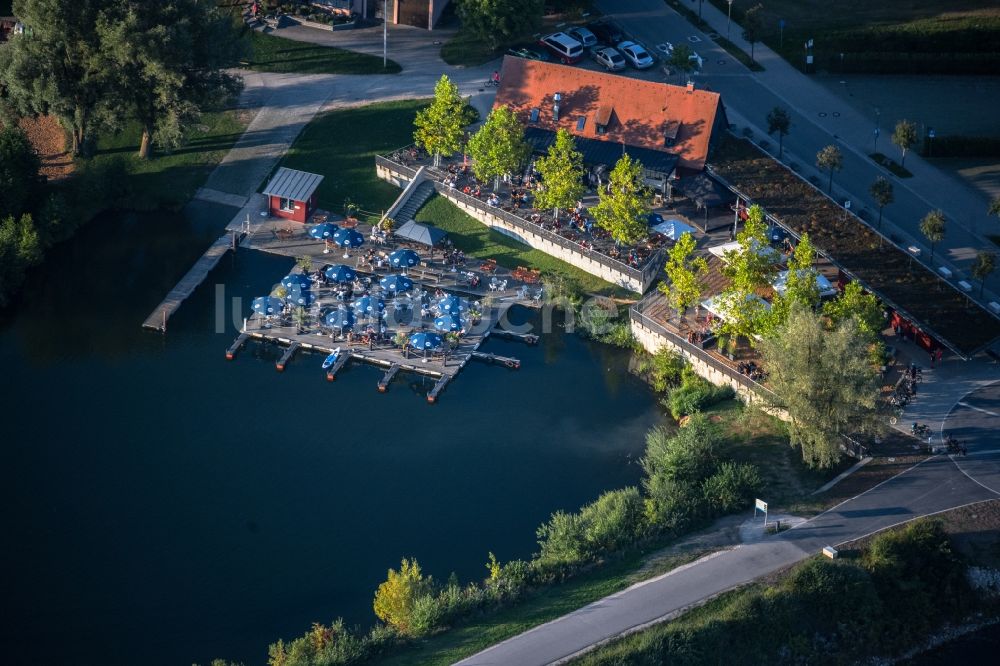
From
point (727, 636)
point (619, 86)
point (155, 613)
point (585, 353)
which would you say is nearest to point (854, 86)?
point (619, 86)

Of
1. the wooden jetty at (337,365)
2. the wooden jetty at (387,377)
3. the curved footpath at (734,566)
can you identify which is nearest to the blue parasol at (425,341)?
the wooden jetty at (387,377)

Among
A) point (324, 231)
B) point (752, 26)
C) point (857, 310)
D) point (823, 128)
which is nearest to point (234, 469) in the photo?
point (324, 231)

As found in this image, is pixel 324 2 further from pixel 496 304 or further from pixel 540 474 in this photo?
pixel 540 474

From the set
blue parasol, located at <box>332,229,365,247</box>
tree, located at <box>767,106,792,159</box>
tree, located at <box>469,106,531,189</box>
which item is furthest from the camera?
tree, located at <box>767,106,792,159</box>

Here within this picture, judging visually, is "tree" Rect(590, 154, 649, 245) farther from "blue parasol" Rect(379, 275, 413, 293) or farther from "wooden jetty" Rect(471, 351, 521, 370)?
"blue parasol" Rect(379, 275, 413, 293)

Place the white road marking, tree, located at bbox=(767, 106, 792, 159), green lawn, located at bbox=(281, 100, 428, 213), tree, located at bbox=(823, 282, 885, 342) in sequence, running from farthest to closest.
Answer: green lawn, located at bbox=(281, 100, 428, 213)
tree, located at bbox=(767, 106, 792, 159)
tree, located at bbox=(823, 282, 885, 342)
the white road marking

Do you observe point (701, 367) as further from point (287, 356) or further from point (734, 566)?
point (287, 356)

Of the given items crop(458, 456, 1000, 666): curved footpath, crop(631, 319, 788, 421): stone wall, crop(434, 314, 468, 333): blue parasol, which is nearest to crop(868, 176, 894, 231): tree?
crop(631, 319, 788, 421): stone wall
